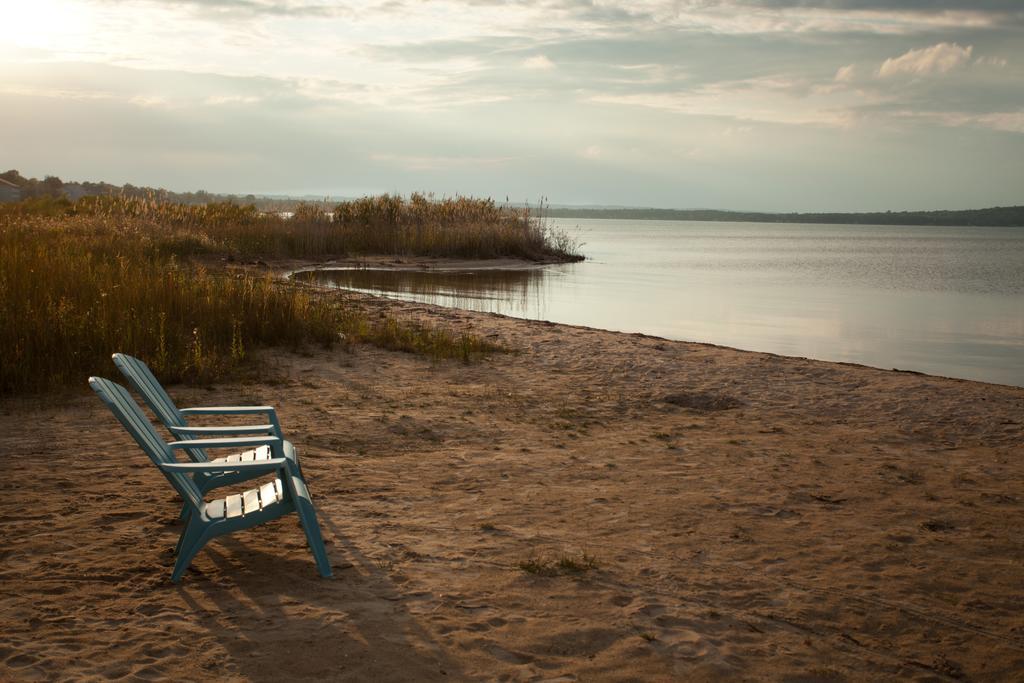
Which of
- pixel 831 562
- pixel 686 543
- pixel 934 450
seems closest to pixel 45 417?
pixel 686 543

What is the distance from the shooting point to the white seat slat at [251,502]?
4559 mm

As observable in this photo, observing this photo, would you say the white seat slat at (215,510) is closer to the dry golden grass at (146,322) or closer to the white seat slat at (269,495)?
the white seat slat at (269,495)

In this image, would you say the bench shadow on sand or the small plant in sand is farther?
the small plant in sand

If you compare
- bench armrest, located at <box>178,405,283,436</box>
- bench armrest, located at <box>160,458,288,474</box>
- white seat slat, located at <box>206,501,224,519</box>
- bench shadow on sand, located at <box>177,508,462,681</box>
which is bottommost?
bench shadow on sand, located at <box>177,508,462,681</box>

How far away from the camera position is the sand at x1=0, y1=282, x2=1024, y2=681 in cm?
399

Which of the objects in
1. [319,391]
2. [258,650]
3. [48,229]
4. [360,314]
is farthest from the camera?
[48,229]

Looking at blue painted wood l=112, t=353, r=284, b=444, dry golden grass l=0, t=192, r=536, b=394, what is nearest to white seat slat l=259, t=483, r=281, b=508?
blue painted wood l=112, t=353, r=284, b=444

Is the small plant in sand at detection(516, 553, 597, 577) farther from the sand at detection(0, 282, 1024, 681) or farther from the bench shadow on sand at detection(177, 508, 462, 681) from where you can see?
the bench shadow on sand at detection(177, 508, 462, 681)

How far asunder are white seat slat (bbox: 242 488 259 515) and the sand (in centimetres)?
38

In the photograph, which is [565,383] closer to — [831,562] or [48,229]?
[831,562]

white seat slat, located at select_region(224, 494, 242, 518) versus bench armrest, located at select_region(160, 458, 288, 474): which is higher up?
bench armrest, located at select_region(160, 458, 288, 474)

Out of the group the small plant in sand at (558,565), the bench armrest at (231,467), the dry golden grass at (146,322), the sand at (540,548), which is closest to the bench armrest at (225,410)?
the sand at (540,548)

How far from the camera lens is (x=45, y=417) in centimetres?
784

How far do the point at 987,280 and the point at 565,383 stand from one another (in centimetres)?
2720
